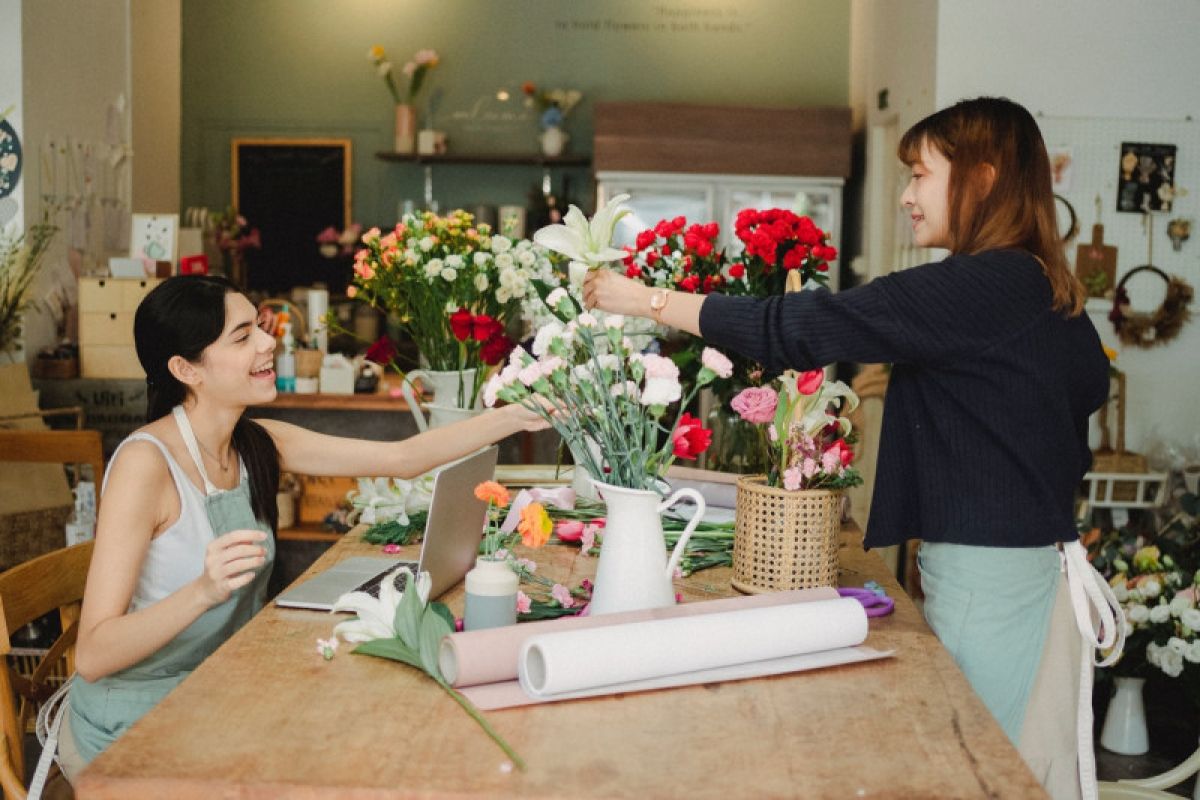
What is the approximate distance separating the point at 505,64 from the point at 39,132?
3.30 m

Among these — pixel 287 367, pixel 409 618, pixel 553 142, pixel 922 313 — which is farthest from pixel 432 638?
pixel 553 142

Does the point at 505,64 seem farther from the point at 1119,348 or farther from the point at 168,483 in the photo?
the point at 168,483

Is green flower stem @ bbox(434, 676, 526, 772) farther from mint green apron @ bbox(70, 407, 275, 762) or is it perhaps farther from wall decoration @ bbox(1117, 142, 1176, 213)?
wall decoration @ bbox(1117, 142, 1176, 213)

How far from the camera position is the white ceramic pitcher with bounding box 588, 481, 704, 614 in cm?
168

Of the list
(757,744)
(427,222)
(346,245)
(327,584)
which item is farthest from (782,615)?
(346,245)

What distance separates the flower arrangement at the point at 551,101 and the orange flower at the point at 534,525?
242 inches

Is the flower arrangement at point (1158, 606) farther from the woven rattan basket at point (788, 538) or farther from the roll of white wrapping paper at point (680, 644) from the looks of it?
the roll of white wrapping paper at point (680, 644)

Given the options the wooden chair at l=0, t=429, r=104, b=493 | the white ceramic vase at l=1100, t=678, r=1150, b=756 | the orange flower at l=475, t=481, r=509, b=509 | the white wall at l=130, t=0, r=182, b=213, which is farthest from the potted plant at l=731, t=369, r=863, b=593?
the white wall at l=130, t=0, r=182, b=213

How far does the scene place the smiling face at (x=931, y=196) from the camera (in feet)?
6.07

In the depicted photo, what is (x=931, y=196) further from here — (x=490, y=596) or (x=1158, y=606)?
(x=1158, y=606)

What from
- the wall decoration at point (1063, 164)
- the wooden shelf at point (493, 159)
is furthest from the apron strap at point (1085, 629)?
the wooden shelf at point (493, 159)

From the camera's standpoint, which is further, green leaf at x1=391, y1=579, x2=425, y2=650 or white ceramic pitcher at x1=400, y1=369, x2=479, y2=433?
white ceramic pitcher at x1=400, y1=369, x2=479, y2=433

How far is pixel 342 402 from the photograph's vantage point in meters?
4.65

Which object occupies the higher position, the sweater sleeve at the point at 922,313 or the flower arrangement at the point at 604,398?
the sweater sleeve at the point at 922,313
